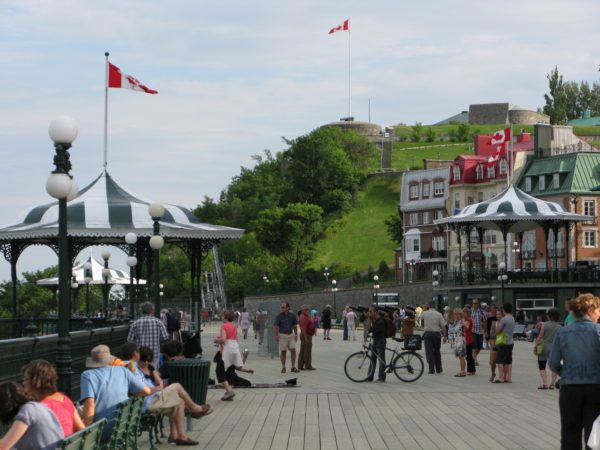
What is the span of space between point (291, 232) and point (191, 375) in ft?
364

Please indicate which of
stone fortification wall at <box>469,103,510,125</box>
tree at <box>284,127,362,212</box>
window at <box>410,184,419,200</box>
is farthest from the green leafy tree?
window at <box>410,184,419,200</box>

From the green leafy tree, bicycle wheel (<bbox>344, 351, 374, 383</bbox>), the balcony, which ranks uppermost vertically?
the green leafy tree

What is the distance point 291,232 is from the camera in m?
128

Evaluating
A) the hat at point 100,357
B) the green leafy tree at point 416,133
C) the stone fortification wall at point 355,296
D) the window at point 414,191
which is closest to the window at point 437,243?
the window at point 414,191

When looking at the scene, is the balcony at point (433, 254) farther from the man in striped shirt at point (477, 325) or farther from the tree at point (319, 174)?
the man in striped shirt at point (477, 325)

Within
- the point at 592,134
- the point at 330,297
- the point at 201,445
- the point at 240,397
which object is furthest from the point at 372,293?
the point at 201,445

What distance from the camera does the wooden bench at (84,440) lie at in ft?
28.5

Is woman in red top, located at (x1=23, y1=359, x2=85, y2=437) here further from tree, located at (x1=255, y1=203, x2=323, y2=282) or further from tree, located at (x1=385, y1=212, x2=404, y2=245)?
tree, located at (x1=385, y1=212, x2=404, y2=245)

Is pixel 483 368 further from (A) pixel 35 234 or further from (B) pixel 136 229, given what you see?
(A) pixel 35 234

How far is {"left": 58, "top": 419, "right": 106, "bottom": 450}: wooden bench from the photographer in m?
8.69

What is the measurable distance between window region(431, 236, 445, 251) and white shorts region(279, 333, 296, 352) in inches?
3214

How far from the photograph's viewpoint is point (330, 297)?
114 m

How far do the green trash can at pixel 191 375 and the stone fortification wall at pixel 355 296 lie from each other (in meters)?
80.8

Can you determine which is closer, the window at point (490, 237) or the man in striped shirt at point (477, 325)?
the man in striped shirt at point (477, 325)
